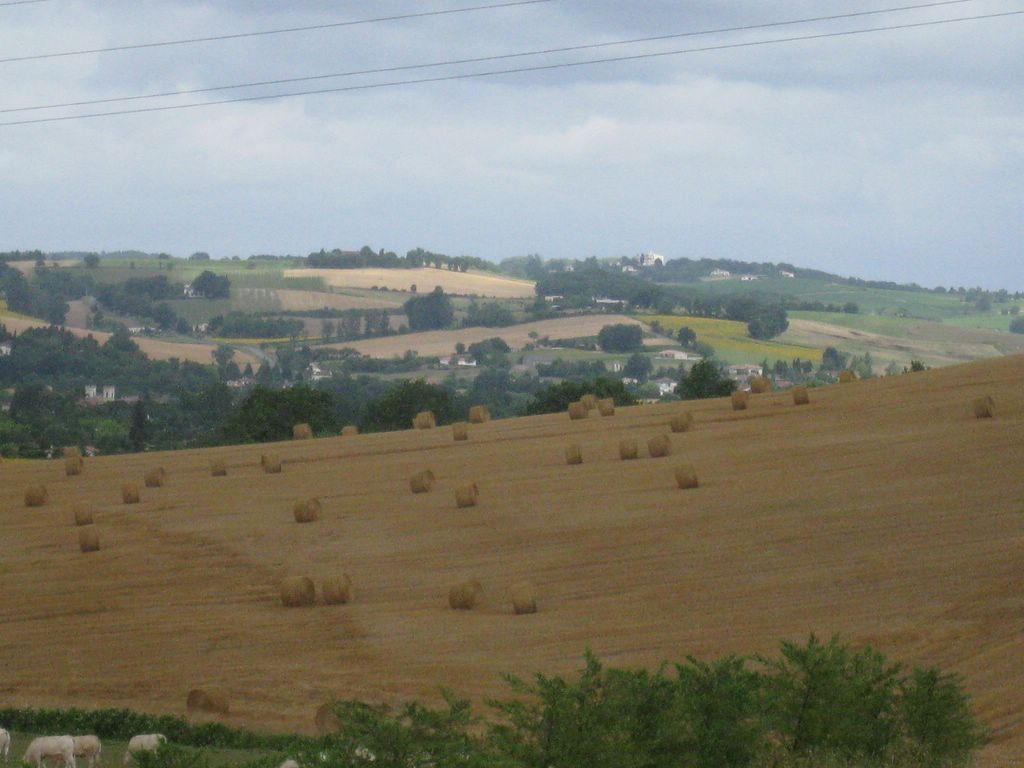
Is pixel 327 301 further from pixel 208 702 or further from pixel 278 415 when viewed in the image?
pixel 208 702

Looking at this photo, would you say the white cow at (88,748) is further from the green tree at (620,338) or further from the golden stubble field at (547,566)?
the green tree at (620,338)

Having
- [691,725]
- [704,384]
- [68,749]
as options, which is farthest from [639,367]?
[691,725]

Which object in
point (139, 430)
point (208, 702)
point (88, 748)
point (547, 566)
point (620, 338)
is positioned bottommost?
point (139, 430)

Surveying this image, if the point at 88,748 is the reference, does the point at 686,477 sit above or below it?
above

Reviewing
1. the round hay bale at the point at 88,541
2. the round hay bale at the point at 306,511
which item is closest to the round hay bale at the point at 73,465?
the round hay bale at the point at 88,541

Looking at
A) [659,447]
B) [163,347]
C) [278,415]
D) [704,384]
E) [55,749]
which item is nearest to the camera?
[55,749]

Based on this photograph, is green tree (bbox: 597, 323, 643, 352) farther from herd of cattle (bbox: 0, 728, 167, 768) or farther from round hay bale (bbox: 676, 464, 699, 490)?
herd of cattle (bbox: 0, 728, 167, 768)
